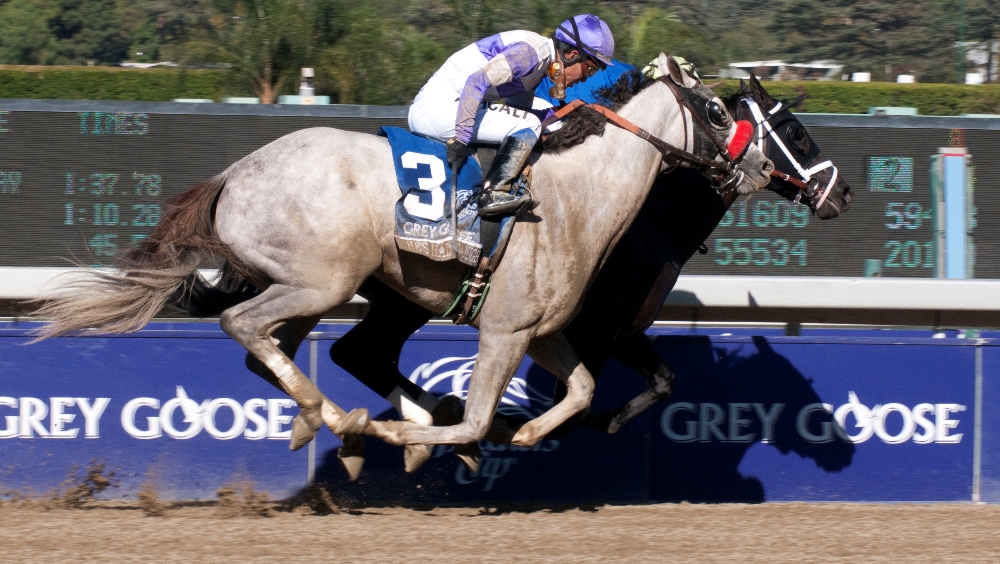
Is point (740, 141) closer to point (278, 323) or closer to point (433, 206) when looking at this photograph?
point (433, 206)

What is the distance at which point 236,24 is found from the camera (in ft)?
38.3

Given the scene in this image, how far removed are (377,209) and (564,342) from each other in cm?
108

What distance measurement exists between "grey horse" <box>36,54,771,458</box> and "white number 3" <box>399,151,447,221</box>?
0.08 metres

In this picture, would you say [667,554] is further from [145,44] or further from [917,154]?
[145,44]

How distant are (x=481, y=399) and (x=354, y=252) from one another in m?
0.79

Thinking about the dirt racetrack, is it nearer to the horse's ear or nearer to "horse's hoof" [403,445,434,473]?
"horse's hoof" [403,445,434,473]

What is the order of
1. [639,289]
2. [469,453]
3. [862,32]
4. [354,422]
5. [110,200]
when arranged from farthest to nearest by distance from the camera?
[862,32] < [110,200] < [639,289] < [469,453] < [354,422]

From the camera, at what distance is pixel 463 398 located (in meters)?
5.71

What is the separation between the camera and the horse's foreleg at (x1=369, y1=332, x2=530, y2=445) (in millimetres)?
4598

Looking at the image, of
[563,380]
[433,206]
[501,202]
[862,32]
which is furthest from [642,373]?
[862,32]

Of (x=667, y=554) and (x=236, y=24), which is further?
(x=236, y=24)

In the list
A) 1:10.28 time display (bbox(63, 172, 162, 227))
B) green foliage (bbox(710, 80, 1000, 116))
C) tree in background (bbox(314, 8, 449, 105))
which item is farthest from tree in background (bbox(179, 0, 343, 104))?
green foliage (bbox(710, 80, 1000, 116))

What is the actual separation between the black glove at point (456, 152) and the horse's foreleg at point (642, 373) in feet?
4.65

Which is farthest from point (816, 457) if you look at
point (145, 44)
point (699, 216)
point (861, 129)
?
point (145, 44)
